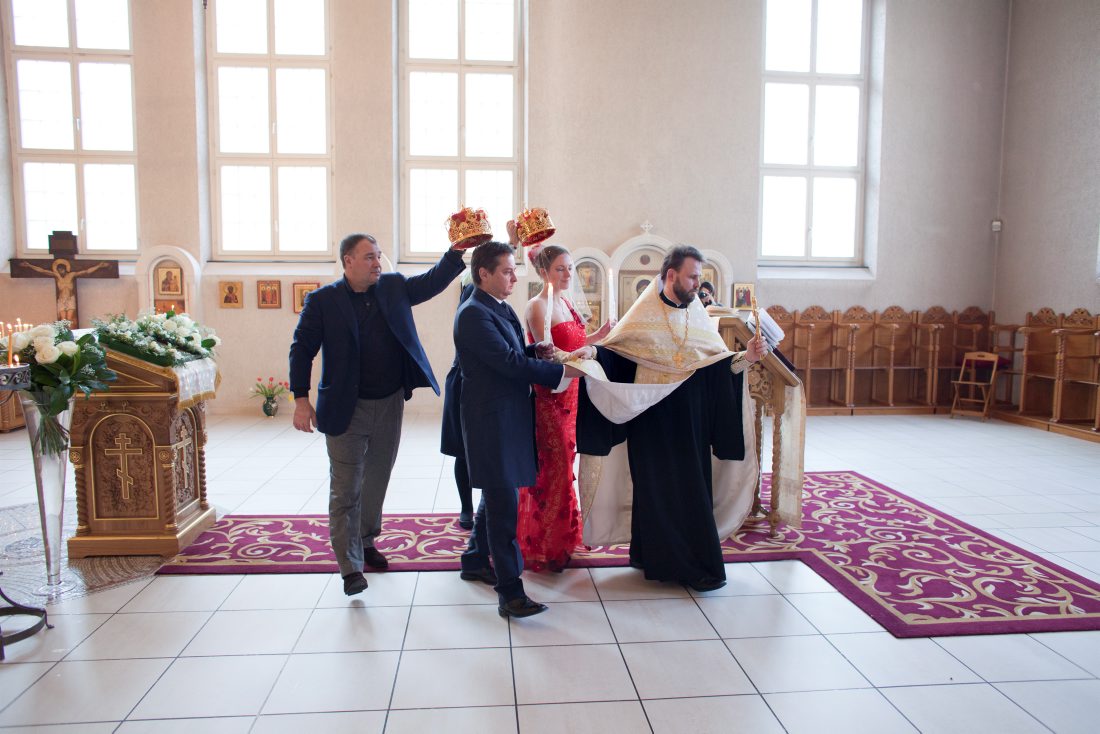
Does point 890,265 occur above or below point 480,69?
below

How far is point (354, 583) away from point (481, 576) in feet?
2.09

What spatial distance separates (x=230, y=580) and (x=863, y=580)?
3.20 m

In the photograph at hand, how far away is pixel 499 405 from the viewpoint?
3123mm

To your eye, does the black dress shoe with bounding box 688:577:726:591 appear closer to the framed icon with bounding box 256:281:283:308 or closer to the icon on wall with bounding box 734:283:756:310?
the icon on wall with bounding box 734:283:756:310

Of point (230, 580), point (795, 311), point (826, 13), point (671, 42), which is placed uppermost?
point (826, 13)

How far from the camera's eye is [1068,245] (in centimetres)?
841

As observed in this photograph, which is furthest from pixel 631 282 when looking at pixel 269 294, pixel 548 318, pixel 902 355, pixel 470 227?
pixel 470 227

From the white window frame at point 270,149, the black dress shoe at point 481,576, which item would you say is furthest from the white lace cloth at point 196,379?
the white window frame at point 270,149

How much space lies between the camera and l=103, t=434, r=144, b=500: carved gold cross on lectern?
398cm

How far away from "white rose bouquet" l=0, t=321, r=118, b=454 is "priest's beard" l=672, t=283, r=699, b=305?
9.41 ft

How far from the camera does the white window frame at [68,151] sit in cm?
873

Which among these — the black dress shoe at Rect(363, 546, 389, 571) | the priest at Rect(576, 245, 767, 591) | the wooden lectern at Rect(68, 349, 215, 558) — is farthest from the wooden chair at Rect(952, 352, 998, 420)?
the wooden lectern at Rect(68, 349, 215, 558)

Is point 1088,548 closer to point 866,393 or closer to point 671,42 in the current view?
point 866,393

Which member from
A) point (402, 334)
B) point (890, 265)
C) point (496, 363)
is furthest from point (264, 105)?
point (890, 265)
